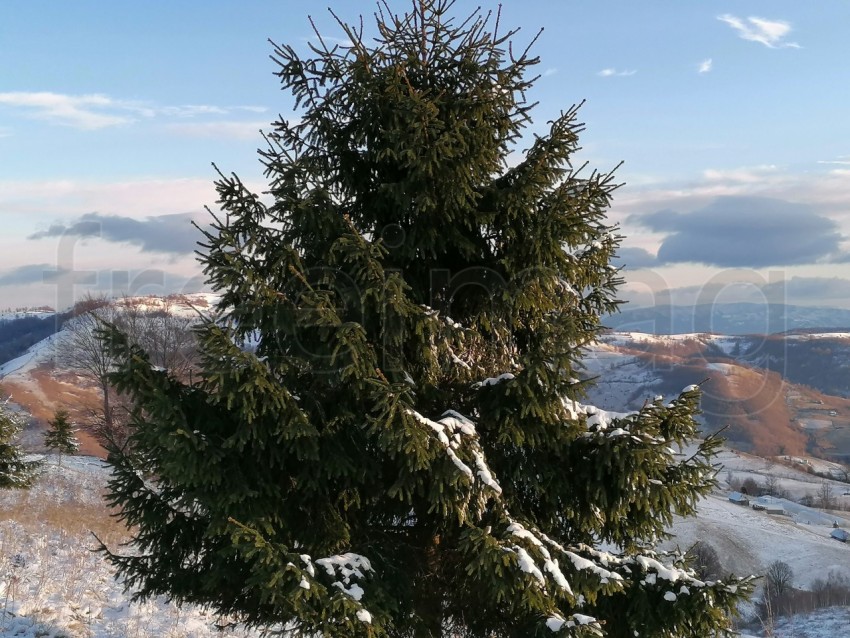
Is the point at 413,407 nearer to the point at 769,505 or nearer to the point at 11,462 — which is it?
the point at 11,462

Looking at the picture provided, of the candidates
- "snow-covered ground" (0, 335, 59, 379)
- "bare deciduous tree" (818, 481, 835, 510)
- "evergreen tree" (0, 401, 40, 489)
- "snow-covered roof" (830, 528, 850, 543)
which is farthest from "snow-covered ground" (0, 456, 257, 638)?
"snow-covered ground" (0, 335, 59, 379)

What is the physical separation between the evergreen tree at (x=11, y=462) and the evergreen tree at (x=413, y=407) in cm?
1394

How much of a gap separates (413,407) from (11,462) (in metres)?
16.8

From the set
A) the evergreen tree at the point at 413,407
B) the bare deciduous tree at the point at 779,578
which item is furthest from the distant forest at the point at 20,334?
the evergreen tree at the point at 413,407

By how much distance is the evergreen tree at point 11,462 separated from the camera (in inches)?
655

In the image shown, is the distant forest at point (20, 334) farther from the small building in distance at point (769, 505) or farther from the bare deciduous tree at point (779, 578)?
the bare deciduous tree at point (779, 578)

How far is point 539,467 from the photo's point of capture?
17.7 ft

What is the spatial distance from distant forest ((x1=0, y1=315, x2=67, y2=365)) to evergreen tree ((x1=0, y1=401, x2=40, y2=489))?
13208 centimetres

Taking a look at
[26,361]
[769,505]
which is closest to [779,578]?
[769,505]

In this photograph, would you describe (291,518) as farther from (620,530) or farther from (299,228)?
(620,530)

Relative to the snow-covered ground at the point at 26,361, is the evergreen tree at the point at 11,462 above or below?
above

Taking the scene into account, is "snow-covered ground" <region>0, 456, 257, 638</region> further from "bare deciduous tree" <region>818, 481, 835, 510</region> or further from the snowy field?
"bare deciduous tree" <region>818, 481, 835, 510</region>

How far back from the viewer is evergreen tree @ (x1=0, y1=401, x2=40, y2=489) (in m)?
16.6

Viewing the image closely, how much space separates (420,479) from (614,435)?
5.59 feet
